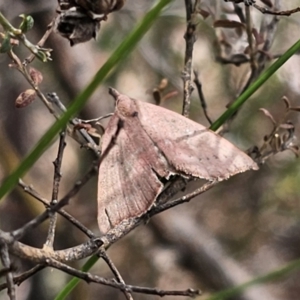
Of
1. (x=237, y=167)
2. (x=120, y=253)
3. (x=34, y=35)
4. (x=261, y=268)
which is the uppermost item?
(x=34, y=35)

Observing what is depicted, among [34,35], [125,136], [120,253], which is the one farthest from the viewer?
[120,253]

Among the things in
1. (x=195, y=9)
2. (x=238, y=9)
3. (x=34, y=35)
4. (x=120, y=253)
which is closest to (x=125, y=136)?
(x=195, y=9)

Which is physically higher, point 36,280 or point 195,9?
point 195,9

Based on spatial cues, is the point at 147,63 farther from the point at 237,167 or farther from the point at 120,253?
the point at 237,167

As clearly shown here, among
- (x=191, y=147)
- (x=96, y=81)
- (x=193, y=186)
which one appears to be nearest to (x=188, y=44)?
(x=191, y=147)

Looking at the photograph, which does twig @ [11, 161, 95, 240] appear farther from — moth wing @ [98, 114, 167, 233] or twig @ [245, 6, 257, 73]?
twig @ [245, 6, 257, 73]

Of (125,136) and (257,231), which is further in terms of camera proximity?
(257,231)

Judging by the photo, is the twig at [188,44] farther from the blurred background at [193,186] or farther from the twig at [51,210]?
the blurred background at [193,186]
